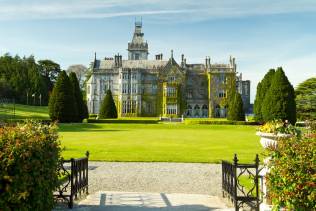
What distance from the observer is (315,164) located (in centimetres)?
543

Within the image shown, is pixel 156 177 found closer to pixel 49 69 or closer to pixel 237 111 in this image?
pixel 237 111

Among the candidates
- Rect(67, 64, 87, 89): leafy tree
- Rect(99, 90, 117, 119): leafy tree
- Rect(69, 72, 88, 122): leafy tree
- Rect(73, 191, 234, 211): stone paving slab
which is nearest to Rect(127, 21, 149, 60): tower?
Rect(67, 64, 87, 89): leafy tree

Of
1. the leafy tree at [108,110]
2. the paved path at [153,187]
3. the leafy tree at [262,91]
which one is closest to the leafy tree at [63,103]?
the leafy tree at [108,110]

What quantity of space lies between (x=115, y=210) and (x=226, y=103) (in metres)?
67.0

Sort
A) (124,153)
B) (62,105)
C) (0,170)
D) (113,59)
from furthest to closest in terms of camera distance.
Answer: (113,59) < (62,105) < (124,153) < (0,170)

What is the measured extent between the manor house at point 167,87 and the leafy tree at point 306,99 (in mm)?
17927

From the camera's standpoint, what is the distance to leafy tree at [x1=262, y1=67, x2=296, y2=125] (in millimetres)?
42688

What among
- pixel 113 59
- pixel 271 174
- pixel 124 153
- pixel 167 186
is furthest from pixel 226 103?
pixel 271 174

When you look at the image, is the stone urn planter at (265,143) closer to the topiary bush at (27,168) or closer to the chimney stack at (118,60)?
the topiary bush at (27,168)

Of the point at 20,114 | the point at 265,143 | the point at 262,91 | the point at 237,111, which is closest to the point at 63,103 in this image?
the point at 20,114

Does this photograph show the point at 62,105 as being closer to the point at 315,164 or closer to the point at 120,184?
the point at 120,184

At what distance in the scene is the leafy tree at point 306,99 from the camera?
5402 centimetres

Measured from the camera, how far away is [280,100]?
4284 centimetres

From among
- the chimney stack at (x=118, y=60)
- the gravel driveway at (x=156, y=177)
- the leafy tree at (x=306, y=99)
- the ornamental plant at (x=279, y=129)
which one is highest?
the chimney stack at (x=118, y=60)
